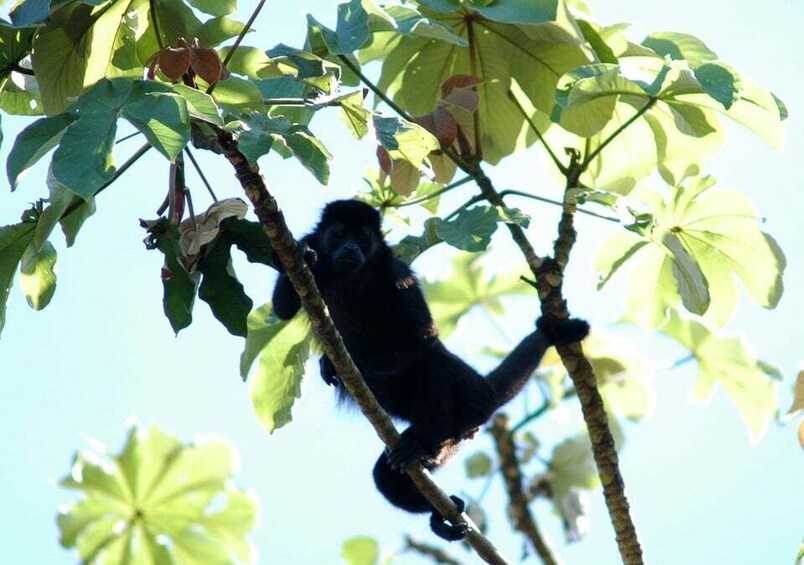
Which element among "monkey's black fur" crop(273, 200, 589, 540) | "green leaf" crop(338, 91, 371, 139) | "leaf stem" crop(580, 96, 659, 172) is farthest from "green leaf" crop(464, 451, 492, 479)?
"green leaf" crop(338, 91, 371, 139)

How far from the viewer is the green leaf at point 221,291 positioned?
11.2 ft

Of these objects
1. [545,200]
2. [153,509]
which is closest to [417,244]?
[545,200]

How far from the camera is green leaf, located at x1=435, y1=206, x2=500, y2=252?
322 centimetres

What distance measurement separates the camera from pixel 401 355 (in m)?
4.73

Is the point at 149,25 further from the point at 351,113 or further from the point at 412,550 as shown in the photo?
the point at 412,550

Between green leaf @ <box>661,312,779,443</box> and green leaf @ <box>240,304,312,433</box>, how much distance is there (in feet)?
6.48

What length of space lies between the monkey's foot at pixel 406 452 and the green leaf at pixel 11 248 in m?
1.52

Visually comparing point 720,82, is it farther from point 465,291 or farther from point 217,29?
point 465,291

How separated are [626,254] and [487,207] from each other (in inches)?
35.3

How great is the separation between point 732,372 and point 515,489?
1485 mm

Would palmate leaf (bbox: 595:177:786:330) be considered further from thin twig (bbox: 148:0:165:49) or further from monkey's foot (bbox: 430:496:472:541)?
thin twig (bbox: 148:0:165:49)

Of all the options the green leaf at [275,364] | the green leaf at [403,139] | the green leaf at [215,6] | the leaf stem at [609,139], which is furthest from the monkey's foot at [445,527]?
the green leaf at [215,6]

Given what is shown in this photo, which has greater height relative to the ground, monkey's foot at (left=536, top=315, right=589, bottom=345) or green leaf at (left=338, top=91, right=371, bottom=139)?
green leaf at (left=338, top=91, right=371, bottom=139)

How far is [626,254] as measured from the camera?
4.07 metres
